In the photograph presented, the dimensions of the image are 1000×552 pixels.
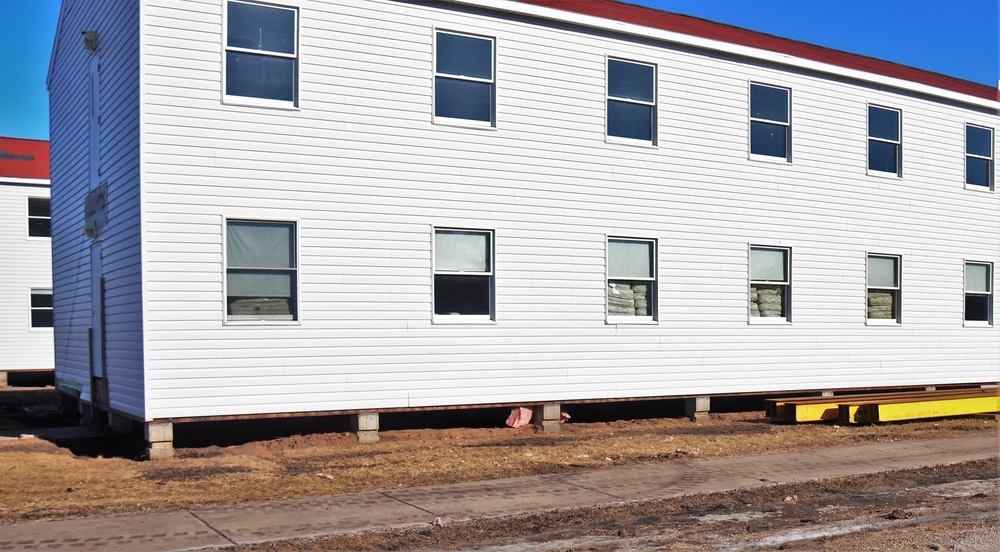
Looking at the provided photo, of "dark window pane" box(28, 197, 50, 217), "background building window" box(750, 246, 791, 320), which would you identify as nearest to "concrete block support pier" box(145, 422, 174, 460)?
"background building window" box(750, 246, 791, 320)

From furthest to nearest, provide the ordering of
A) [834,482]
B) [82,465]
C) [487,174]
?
[487,174]
[82,465]
[834,482]

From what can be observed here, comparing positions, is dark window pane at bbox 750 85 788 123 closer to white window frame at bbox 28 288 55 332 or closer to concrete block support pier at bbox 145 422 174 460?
concrete block support pier at bbox 145 422 174 460

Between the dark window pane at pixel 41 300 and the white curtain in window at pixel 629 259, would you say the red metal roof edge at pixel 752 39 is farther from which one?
the dark window pane at pixel 41 300

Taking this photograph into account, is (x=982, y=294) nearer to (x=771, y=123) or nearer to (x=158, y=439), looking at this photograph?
(x=771, y=123)

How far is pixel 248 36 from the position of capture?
1309 centimetres

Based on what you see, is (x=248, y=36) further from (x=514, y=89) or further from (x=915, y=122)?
(x=915, y=122)

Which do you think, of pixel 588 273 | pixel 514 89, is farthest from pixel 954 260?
pixel 514 89

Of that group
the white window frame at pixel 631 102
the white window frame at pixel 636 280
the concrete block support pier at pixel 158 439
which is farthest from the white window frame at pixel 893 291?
the concrete block support pier at pixel 158 439

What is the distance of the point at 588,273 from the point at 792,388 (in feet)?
16.9

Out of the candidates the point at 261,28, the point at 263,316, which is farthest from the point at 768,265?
the point at 261,28

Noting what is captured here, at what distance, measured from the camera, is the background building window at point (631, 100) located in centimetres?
1605

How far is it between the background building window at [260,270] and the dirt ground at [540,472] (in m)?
1.87

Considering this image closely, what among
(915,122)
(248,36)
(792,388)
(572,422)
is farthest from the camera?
(915,122)

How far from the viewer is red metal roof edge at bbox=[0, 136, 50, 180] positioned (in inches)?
1137
